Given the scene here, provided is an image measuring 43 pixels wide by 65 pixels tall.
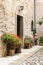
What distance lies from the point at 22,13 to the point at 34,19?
175 inches

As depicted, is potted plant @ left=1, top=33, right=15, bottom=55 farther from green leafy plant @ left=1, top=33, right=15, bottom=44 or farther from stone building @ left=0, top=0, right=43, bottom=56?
stone building @ left=0, top=0, right=43, bottom=56

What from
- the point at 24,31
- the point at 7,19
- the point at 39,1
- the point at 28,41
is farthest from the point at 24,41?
the point at 39,1

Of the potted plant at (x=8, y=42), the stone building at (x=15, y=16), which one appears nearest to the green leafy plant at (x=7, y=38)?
the potted plant at (x=8, y=42)

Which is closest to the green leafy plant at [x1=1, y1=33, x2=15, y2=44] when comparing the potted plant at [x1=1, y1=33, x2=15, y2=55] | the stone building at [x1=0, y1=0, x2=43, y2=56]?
the potted plant at [x1=1, y1=33, x2=15, y2=55]

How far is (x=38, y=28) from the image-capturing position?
20.3 m

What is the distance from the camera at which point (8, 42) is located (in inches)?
394

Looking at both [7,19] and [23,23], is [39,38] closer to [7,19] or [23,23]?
[23,23]

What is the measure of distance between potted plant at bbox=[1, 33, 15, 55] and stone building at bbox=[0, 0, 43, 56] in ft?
2.23

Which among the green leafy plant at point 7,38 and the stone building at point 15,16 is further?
the stone building at point 15,16

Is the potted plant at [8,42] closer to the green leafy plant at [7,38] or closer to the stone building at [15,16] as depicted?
the green leafy plant at [7,38]

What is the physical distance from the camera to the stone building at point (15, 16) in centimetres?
1095

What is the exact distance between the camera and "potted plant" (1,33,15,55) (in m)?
9.89

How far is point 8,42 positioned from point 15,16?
3.52 metres

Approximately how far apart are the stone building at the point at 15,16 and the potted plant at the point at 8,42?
2.23 feet
